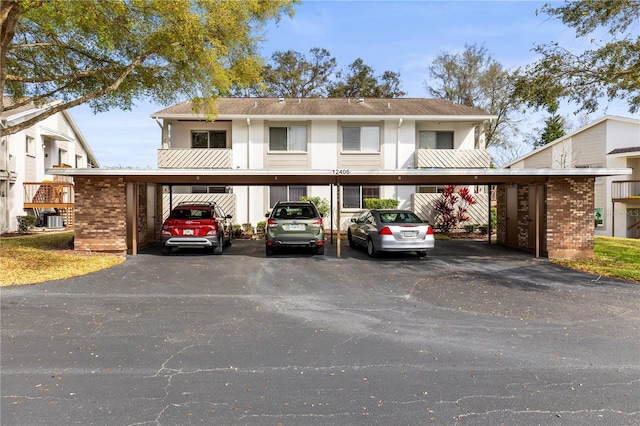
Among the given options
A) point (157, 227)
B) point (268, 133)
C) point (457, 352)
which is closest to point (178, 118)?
point (268, 133)

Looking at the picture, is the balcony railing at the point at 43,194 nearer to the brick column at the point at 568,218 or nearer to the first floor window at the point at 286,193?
the first floor window at the point at 286,193

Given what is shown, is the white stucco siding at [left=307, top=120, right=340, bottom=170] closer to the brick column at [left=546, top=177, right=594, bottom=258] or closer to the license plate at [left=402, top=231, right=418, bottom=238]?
the license plate at [left=402, top=231, right=418, bottom=238]

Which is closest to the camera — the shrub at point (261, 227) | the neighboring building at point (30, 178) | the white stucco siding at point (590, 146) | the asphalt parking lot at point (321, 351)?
the asphalt parking lot at point (321, 351)

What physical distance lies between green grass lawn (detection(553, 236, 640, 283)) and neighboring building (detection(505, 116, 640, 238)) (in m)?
12.7

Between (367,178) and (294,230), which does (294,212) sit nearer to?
(294,230)

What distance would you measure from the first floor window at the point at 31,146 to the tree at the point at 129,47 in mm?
9967

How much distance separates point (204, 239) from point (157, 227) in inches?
217

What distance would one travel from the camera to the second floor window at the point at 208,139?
880 inches

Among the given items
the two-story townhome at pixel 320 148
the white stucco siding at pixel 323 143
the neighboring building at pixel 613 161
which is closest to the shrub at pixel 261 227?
the two-story townhome at pixel 320 148

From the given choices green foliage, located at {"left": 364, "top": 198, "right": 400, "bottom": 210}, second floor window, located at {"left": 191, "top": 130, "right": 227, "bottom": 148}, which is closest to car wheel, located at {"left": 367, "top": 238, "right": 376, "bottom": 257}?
green foliage, located at {"left": 364, "top": 198, "right": 400, "bottom": 210}

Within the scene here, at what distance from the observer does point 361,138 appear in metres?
22.0

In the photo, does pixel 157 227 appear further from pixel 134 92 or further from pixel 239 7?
pixel 239 7

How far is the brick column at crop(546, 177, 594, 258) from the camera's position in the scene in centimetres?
1338

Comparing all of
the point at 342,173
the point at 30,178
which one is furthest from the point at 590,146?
the point at 30,178
